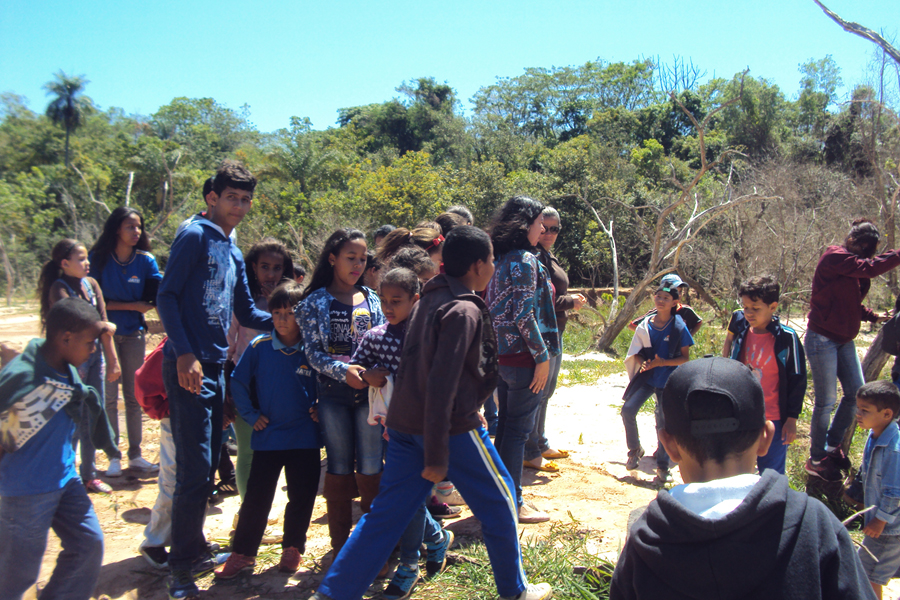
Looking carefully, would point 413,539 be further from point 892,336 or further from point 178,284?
point 892,336

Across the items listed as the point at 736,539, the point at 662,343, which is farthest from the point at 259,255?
the point at 736,539

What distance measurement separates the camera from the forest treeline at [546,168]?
1238cm

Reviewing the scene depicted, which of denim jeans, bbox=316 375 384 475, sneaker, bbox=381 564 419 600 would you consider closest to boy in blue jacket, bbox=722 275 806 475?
sneaker, bbox=381 564 419 600

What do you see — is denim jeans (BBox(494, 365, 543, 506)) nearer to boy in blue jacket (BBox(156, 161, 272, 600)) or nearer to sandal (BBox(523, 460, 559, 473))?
sandal (BBox(523, 460, 559, 473))

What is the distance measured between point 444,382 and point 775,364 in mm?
2210

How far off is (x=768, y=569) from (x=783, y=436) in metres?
2.66

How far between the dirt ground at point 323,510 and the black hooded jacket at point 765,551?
2184mm

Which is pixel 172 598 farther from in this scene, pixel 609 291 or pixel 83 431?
pixel 609 291

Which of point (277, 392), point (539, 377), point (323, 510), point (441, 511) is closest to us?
point (277, 392)

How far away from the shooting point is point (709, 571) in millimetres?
1151

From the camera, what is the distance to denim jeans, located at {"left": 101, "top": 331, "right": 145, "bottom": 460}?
183 inches

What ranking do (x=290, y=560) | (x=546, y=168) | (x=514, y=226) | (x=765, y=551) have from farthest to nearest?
1. (x=546, y=168)
2. (x=514, y=226)
3. (x=290, y=560)
4. (x=765, y=551)

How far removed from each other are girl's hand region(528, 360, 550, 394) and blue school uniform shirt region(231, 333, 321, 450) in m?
1.23

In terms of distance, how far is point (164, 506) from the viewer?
3.15 m
